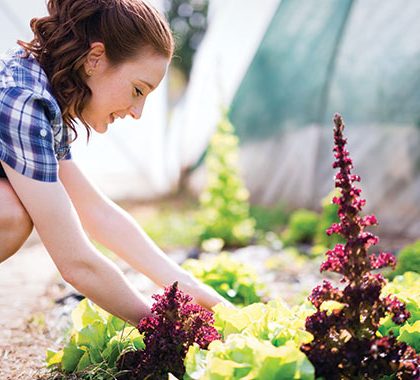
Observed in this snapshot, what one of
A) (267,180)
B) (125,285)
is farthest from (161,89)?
(125,285)

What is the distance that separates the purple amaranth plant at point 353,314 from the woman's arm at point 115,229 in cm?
78

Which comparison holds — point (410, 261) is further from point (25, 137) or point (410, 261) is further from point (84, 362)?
point (25, 137)

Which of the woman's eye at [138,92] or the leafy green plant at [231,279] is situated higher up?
the woman's eye at [138,92]

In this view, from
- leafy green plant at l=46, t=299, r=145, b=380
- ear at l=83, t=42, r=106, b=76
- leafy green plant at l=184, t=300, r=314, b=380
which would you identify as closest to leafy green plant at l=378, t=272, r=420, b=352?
leafy green plant at l=184, t=300, r=314, b=380

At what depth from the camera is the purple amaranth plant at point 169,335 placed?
1812 millimetres

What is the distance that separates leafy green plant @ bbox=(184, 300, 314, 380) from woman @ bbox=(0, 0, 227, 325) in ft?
1.26

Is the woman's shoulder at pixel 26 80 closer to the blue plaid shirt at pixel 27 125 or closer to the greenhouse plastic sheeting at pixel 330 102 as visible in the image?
the blue plaid shirt at pixel 27 125

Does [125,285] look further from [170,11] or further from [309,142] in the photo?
[170,11]

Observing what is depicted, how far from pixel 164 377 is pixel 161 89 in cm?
602

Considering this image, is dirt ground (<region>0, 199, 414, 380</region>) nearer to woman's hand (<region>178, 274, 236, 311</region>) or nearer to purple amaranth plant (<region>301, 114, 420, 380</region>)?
woman's hand (<region>178, 274, 236, 311</region>)

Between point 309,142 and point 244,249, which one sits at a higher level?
point 309,142

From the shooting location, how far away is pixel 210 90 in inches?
293

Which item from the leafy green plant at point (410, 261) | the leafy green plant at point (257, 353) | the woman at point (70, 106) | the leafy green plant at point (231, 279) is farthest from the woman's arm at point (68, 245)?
the leafy green plant at point (410, 261)

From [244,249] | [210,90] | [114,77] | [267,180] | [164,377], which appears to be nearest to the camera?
[164,377]
